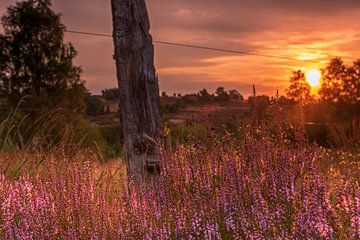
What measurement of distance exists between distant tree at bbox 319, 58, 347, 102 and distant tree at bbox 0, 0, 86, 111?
43.0ft

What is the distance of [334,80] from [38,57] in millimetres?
15844

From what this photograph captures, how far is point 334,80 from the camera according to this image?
30.1 metres

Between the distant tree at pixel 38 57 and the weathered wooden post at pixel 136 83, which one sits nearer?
the weathered wooden post at pixel 136 83

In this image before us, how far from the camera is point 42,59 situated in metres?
23.8

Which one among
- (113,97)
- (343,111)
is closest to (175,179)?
(343,111)

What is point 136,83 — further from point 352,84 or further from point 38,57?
point 352,84

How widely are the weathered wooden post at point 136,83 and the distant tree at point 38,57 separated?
54.3ft

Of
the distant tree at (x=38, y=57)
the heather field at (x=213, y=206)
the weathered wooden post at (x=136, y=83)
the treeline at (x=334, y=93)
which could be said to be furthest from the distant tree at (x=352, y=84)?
the heather field at (x=213, y=206)

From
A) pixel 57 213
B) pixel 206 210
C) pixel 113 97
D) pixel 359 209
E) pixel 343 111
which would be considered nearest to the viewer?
pixel 359 209

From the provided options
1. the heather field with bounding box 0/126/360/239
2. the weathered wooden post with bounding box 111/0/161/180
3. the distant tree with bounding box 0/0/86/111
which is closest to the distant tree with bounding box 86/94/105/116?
the distant tree with bounding box 0/0/86/111

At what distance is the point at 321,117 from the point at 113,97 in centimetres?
1715

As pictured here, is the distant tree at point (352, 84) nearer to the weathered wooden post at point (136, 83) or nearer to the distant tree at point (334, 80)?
the distant tree at point (334, 80)

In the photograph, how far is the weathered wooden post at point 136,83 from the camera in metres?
6.68

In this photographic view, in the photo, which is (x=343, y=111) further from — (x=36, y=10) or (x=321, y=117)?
(x=36, y=10)
